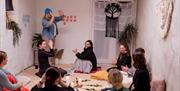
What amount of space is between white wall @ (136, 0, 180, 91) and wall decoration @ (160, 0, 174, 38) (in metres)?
0.11

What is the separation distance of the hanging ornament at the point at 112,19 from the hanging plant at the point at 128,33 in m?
0.23

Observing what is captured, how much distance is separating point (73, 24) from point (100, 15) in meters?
0.80

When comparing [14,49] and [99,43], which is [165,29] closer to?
[14,49]

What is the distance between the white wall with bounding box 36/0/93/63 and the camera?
8266 millimetres

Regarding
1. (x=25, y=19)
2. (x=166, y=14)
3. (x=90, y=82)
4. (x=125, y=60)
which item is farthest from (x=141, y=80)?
(x=25, y=19)

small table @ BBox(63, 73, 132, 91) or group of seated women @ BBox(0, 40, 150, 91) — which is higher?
group of seated women @ BBox(0, 40, 150, 91)

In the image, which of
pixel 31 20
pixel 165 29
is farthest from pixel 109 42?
pixel 165 29

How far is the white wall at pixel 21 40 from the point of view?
5770mm

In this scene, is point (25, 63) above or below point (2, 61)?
below

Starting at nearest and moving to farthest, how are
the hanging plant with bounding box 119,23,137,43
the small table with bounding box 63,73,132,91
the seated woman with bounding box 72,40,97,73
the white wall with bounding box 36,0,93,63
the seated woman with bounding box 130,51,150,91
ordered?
1. the seated woman with bounding box 130,51,150,91
2. the small table with bounding box 63,73,132,91
3. the seated woman with bounding box 72,40,97,73
4. the hanging plant with bounding box 119,23,137,43
5. the white wall with bounding box 36,0,93,63

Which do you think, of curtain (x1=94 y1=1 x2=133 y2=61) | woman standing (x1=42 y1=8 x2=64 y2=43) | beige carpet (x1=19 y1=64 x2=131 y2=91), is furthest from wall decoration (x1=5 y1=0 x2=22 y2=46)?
curtain (x1=94 y1=1 x2=133 y2=61)

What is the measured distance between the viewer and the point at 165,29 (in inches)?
168

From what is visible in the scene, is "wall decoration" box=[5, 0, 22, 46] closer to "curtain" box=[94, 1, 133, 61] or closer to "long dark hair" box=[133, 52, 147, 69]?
"curtain" box=[94, 1, 133, 61]

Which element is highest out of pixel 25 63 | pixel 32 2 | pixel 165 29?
pixel 32 2
